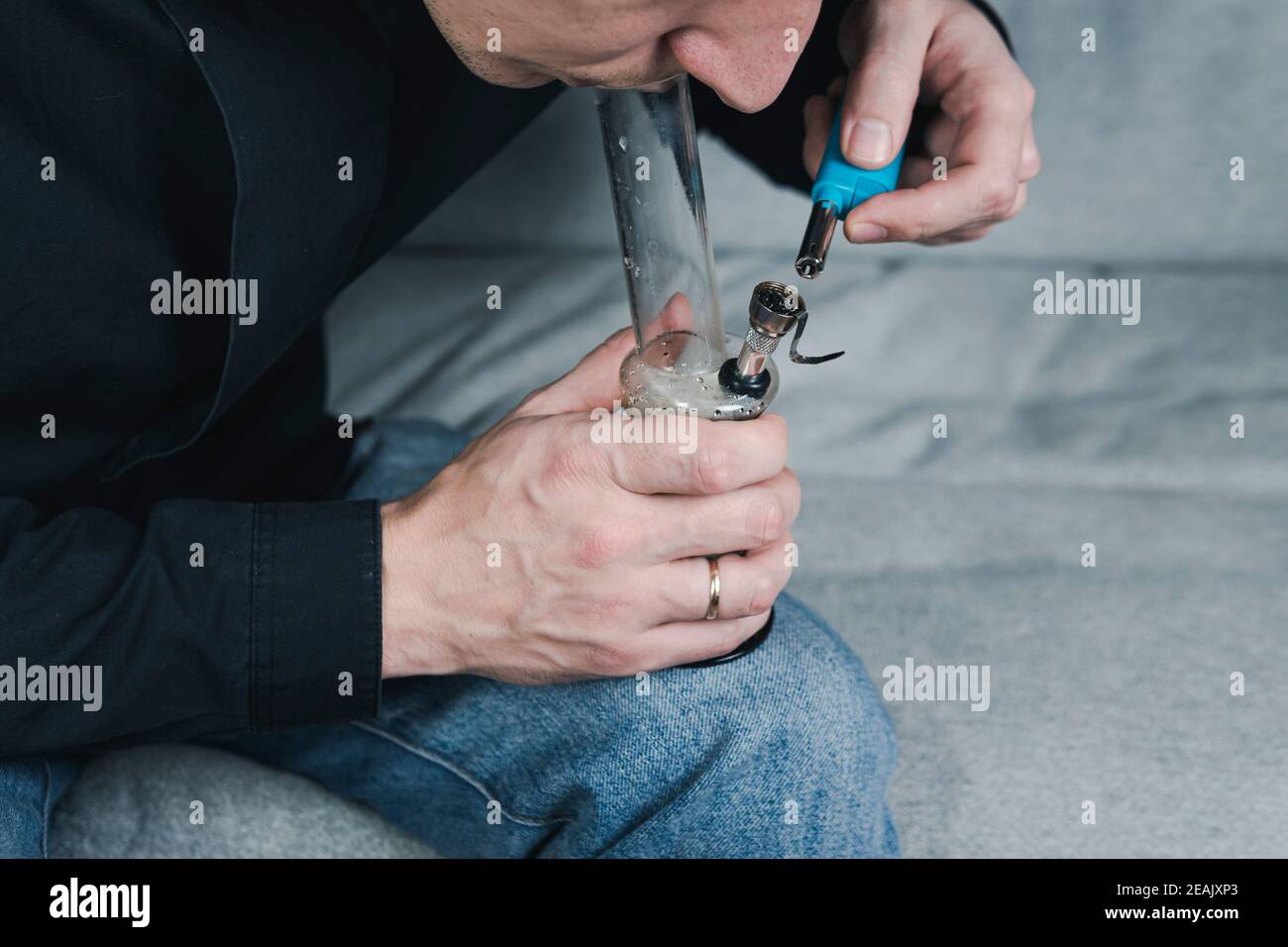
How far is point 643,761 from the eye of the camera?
671 millimetres

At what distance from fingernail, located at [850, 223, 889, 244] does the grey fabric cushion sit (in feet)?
1.20

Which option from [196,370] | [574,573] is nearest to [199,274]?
[196,370]

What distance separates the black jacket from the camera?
0.58m

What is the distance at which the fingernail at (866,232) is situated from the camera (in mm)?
620

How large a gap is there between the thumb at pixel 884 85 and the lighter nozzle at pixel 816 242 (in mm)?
34

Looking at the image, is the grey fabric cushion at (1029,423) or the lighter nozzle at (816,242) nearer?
the lighter nozzle at (816,242)

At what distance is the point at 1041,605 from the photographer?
0.93 meters
